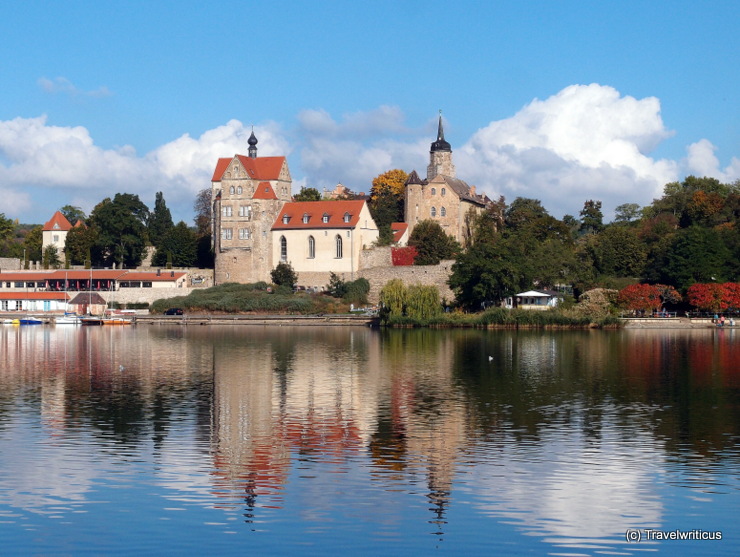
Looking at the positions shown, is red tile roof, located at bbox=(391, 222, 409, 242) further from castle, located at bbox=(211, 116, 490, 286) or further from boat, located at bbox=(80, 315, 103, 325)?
boat, located at bbox=(80, 315, 103, 325)

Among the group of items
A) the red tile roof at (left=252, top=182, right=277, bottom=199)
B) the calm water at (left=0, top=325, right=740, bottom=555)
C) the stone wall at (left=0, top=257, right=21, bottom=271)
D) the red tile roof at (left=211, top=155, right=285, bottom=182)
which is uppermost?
the red tile roof at (left=211, top=155, right=285, bottom=182)

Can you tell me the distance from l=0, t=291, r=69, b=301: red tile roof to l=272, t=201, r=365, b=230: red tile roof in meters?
15.5

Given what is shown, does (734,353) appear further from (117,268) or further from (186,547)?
(117,268)

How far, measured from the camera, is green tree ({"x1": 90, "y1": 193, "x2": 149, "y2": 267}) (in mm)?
71812

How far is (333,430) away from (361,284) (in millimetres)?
44425

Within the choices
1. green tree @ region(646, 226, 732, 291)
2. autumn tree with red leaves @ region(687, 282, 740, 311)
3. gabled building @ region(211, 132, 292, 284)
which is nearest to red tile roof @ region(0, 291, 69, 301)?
gabled building @ region(211, 132, 292, 284)

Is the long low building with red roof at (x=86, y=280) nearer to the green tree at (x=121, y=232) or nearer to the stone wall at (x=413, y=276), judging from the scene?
the green tree at (x=121, y=232)

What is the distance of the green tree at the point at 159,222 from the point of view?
74438 millimetres

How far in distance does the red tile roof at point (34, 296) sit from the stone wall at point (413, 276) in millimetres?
20988

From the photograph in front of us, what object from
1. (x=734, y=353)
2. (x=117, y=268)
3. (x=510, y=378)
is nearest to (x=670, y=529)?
(x=510, y=378)

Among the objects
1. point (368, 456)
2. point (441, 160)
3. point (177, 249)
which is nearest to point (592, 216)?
point (441, 160)

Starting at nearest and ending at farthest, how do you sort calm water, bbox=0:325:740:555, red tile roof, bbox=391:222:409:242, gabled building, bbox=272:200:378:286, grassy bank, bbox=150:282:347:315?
calm water, bbox=0:325:740:555 → grassy bank, bbox=150:282:347:315 → gabled building, bbox=272:200:378:286 → red tile roof, bbox=391:222:409:242

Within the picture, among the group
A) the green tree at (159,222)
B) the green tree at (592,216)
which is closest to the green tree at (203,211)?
the green tree at (159,222)

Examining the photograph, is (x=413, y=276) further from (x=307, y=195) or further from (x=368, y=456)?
(x=368, y=456)
